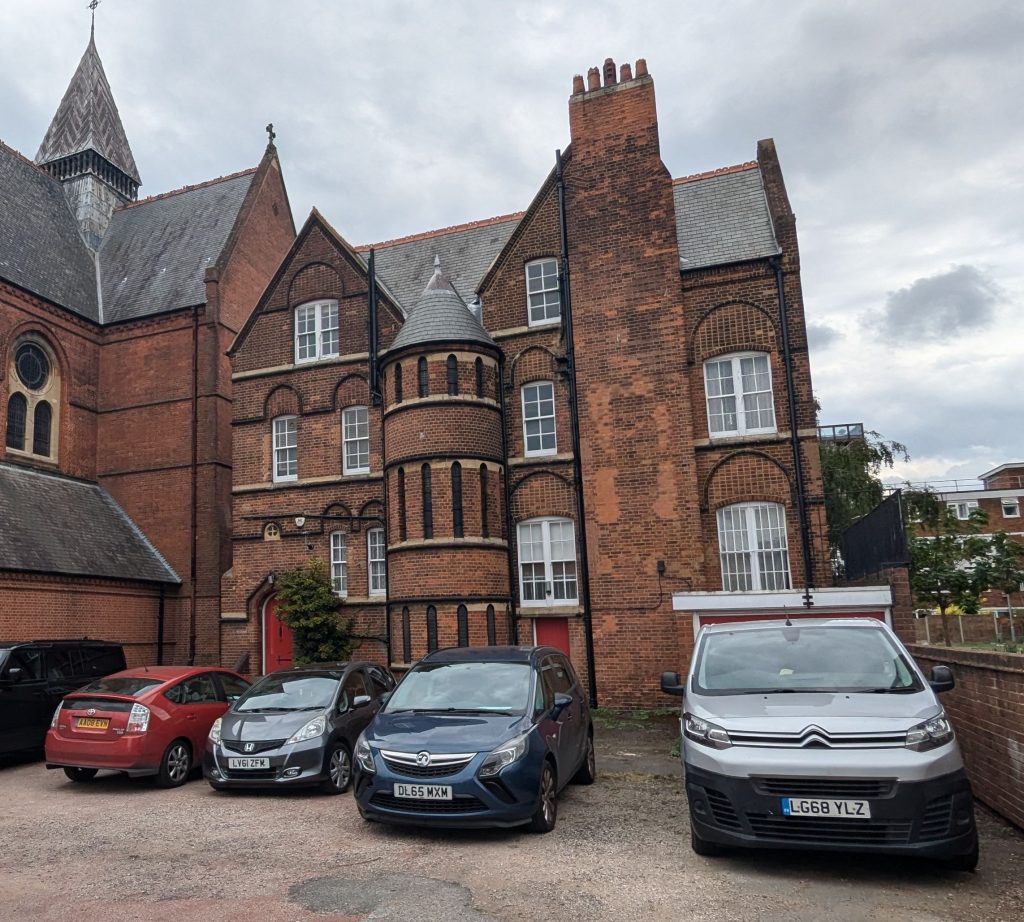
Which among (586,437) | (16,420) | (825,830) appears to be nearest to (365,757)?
(825,830)

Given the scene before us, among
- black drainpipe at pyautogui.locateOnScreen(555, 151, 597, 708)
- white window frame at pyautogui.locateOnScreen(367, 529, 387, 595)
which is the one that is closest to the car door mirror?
black drainpipe at pyautogui.locateOnScreen(555, 151, 597, 708)

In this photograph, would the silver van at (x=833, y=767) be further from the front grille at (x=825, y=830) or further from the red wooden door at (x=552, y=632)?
the red wooden door at (x=552, y=632)

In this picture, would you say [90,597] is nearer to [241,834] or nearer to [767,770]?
[241,834]

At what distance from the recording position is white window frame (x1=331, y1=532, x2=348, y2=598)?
1936cm

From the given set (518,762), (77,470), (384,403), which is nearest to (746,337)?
(384,403)

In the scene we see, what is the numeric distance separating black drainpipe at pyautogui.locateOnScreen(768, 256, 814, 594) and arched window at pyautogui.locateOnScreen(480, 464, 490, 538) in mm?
6381

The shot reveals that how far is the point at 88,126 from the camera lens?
96.6ft

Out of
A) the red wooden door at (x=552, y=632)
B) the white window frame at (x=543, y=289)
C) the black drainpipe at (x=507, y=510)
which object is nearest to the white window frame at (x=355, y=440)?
the black drainpipe at (x=507, y=510)

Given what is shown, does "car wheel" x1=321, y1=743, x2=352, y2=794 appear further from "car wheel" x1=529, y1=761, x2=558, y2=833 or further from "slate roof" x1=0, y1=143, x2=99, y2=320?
"slate roof" x1=0, y1=143, x2=99, y2=320

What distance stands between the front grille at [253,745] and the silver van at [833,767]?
189 inches

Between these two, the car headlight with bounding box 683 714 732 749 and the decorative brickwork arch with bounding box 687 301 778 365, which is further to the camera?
the decorative brickwork arch with bounding box 687 301 778 365

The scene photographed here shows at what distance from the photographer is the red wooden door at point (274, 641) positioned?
2005 centimetres

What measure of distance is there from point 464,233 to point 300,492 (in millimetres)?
8446

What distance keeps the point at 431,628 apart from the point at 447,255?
1059 cm
